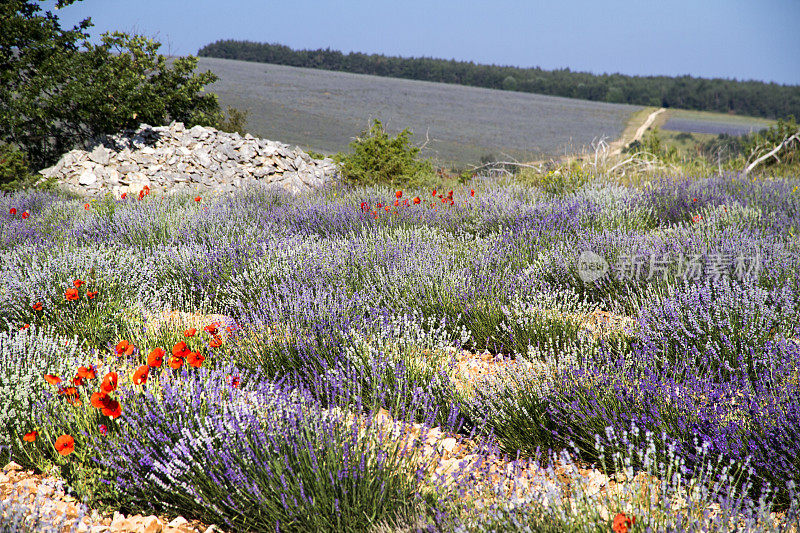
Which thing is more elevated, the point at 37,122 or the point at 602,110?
the point at 602,110

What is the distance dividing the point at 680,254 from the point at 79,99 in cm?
1196

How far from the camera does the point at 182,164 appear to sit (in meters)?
11.1

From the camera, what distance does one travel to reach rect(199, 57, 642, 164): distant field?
2183 centimetres

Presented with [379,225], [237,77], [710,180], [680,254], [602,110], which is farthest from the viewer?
[602,110]

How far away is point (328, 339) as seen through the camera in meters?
2.86

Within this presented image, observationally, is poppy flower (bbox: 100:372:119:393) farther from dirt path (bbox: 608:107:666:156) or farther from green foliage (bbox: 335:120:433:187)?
dirt path (bbox: 608:107:666:156)

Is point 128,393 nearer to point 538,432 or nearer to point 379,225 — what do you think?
point 538,432

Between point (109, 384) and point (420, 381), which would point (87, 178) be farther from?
point (420, 381)

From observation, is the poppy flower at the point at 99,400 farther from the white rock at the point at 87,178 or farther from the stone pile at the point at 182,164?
Result: the white rock at the point at 87,178

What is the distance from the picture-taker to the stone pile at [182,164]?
34.9 feet

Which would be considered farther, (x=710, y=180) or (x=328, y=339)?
(x=710, y=180)

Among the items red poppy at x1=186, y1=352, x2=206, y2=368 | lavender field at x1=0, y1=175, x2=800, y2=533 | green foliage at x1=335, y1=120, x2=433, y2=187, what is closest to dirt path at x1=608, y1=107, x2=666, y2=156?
green foliage at x1=335, y1=120, x2=433, y2=187

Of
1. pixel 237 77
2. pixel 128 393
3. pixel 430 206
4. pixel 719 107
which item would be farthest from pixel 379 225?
pixel 719 107

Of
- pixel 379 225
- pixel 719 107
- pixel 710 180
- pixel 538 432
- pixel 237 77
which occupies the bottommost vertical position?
pixel 538 432
